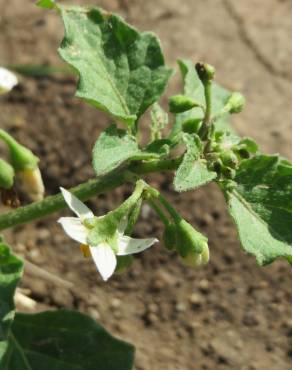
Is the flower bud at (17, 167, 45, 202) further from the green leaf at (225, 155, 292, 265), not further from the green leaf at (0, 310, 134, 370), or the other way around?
the green leaf at (225, 155, 292, 265)

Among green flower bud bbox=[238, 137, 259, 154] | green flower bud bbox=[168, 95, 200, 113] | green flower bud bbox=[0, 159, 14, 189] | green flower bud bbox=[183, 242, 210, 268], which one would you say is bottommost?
green flower bud bbox=[0, 159, 14, 189]

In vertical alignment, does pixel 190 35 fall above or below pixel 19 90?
above

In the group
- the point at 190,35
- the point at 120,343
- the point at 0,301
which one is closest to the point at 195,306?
the point at 120,343

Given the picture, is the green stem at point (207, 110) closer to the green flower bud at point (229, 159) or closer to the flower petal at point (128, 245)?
the green flower bud at point (229, 159)

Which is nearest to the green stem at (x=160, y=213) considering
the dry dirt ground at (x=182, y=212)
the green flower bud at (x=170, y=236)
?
the green flower bud at (x=170, y=236)

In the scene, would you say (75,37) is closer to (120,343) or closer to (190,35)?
(120,343)

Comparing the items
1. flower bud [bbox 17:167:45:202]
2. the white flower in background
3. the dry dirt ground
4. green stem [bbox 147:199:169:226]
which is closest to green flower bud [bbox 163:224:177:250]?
green stem [bbox 147:199:169:226]
